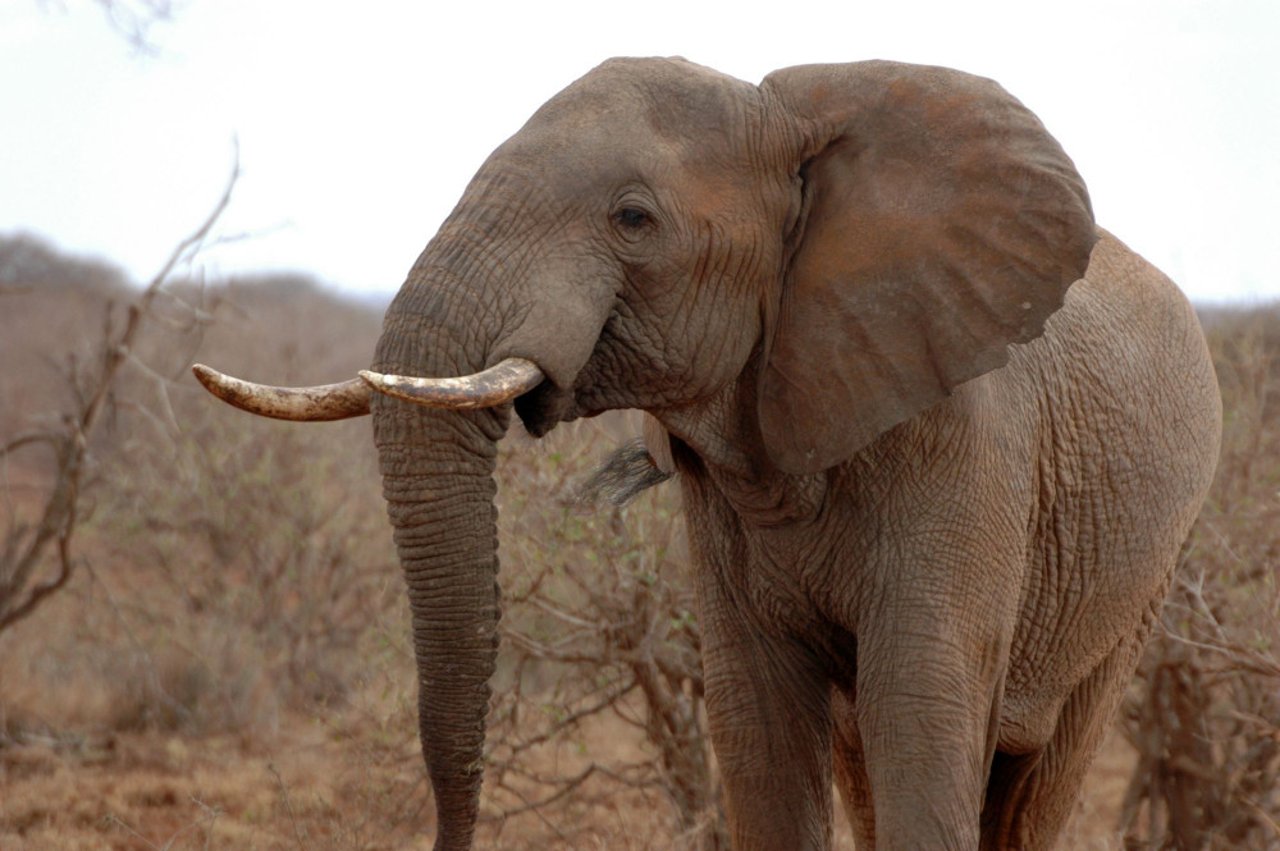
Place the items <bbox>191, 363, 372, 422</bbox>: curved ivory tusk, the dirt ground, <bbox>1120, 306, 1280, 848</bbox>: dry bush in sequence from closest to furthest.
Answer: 1. <bbox>191, 363, 372, 422</bbox>: curved ivory tusk
2. the dirt ground
3. <bbox>1120, 306, 1280, 848</bbox>: dry bush

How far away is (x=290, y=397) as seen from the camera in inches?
133

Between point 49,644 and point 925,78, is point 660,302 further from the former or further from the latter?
point 49,644

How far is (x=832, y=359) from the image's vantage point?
3.80 metres

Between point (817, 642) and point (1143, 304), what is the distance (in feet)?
4.81

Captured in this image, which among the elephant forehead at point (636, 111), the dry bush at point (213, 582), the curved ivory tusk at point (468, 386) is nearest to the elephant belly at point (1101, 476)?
the elephant forehead at point (636, 111)

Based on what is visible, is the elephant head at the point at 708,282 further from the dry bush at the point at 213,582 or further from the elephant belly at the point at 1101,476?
the dry bush at the point at 213,582

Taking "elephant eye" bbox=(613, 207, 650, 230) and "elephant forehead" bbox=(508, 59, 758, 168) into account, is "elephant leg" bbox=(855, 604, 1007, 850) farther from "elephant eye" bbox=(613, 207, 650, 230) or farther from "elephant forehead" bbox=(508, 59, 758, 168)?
"elephant forehead" bbox=(508, 59, 758, 168)

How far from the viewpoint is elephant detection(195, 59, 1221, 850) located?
11.3 feet

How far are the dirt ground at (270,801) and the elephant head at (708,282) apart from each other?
6.99 ft

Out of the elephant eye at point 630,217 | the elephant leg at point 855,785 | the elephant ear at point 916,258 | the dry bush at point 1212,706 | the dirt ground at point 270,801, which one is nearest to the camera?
the elephant eye at point 630,217

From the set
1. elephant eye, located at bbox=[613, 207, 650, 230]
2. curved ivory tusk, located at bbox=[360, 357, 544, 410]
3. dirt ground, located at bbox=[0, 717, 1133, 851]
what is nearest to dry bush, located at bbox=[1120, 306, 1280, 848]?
dirt ground, located at bbox=[0, 717, 1133, 851]

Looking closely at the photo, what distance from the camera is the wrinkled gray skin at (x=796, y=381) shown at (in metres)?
3.46

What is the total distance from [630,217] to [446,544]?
30.6 inches

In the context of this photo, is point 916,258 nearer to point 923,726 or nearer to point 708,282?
point 708,282
